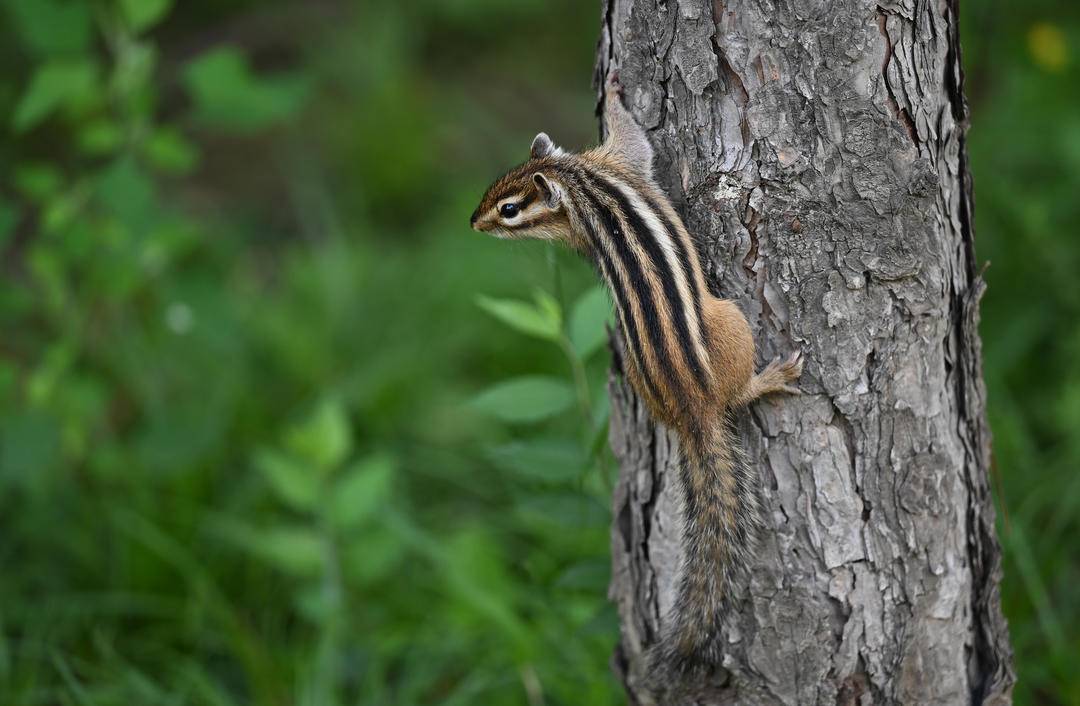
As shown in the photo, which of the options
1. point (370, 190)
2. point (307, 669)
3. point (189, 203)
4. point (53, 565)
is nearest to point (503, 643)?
point (307, 669)

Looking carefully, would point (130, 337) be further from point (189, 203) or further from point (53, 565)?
point (189, 203)

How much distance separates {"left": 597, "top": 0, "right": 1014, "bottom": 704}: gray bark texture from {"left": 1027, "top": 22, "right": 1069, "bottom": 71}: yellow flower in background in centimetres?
264

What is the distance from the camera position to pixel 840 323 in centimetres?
176

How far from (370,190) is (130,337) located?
2484mm

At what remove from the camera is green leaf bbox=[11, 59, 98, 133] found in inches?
112

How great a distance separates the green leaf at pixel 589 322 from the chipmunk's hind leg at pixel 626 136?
0.36m

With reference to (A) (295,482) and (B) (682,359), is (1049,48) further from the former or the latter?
(A) (295,482)

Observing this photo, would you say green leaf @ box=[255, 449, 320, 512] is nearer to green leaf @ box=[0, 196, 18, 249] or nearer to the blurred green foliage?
the blurred green foliage

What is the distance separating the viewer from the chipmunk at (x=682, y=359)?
174cm

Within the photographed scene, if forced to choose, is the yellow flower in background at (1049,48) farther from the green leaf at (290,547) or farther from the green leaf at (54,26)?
the green leaf at (54,26)

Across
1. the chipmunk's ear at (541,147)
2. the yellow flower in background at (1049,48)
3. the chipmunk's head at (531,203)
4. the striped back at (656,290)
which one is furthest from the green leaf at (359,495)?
the yellow flower in background at (1049,48)

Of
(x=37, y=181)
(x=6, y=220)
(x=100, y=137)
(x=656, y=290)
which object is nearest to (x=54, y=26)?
(x=100, y=137)

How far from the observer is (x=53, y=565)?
349 cm

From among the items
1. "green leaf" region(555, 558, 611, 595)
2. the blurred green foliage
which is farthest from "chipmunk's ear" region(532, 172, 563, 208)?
"green leaf" region(555, 558, 611, 595)
